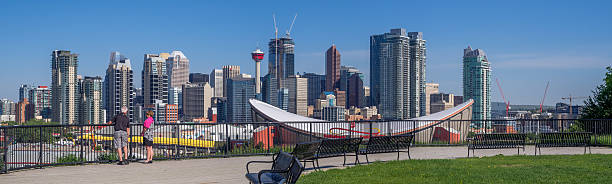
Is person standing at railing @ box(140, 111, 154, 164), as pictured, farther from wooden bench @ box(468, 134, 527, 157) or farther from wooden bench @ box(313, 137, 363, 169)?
wooden bench @ box(468, 134, 527, 157)

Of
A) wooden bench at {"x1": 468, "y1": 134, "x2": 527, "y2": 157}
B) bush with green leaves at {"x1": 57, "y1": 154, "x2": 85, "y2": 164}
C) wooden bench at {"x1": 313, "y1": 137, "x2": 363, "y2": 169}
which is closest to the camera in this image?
wooden bench at {"x1": 313, "y1": 137, "x2": 363, "y2": 169}

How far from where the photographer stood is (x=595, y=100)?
89.6 ft

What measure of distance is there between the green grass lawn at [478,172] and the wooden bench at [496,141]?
175cm

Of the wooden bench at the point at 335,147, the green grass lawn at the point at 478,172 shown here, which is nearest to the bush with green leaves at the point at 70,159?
the wooden bench at the point at 335,147

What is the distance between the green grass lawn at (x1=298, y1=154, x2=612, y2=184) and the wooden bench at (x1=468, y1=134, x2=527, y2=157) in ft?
5.75

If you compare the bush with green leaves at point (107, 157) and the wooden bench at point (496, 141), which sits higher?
the wooden bench at point (496, 141)

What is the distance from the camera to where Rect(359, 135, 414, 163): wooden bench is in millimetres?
13172

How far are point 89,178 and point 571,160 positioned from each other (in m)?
11.0

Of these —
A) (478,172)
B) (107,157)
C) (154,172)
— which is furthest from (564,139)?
(107,157)

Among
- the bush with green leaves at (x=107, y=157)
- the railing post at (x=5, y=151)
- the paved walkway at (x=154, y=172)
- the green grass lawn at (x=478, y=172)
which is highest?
the railing post at (x=5, y=151)

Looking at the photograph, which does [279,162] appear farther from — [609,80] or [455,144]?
[609,80]

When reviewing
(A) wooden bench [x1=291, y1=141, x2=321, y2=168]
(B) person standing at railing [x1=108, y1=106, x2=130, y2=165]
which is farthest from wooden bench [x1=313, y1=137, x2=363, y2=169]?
(B) person standing at railing [x1=108, y1=106, x2=130, y2=165]

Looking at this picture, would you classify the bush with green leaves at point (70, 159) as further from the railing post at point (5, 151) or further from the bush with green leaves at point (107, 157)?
the railing post at point (5, 151)

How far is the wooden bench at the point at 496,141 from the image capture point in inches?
579
